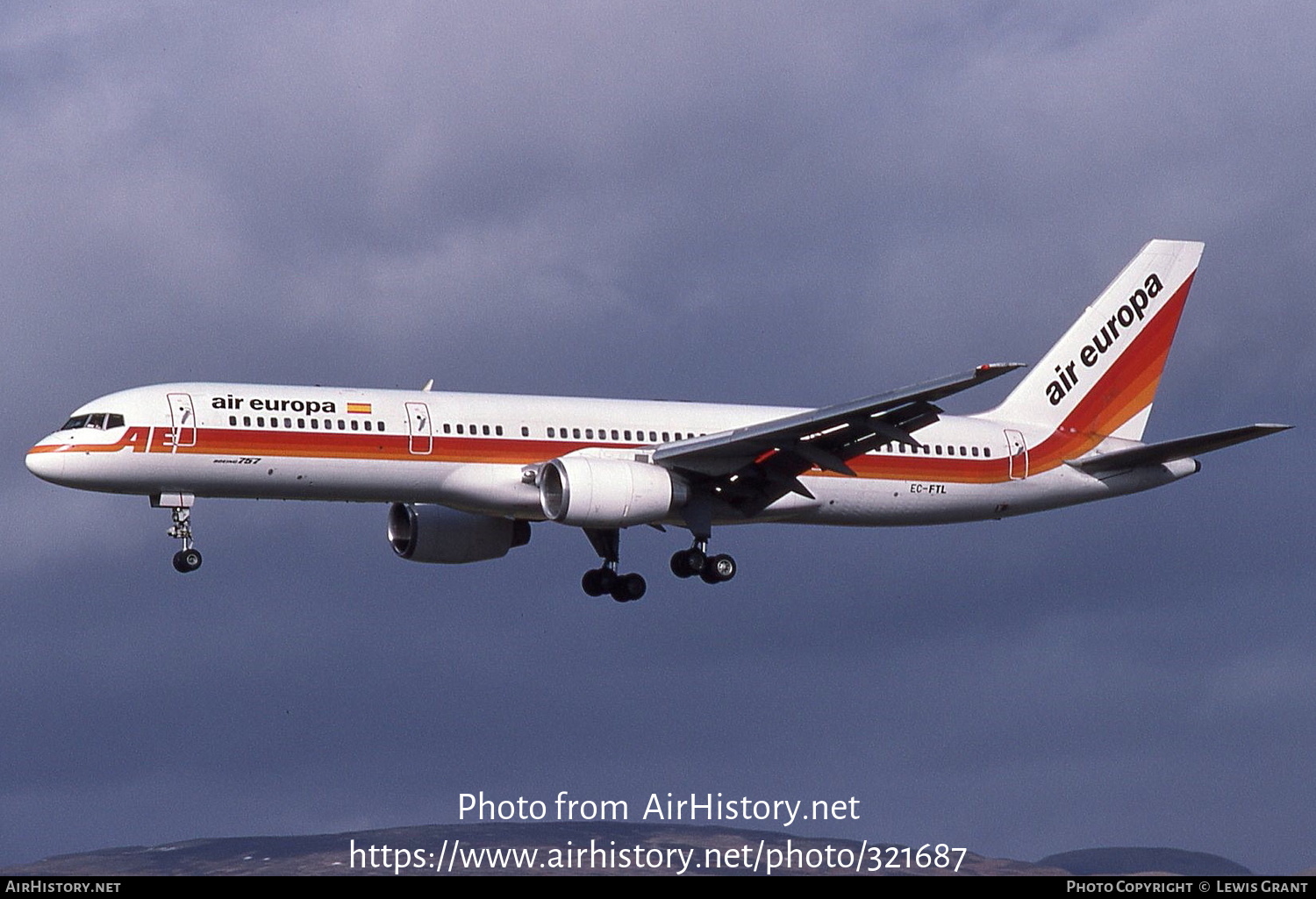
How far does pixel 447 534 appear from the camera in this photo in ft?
205

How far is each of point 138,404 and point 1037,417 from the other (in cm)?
2814

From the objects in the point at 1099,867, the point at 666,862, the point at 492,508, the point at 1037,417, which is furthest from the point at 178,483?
the point at 666,862

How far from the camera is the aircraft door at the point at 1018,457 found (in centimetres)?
6247

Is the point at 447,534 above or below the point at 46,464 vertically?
above

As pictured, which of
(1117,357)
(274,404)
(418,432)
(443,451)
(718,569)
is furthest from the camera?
(1117,357)

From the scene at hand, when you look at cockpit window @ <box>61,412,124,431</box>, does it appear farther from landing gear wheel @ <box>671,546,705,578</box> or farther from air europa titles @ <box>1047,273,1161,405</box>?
air europa titles @ <box>1047,273,1161,405</box>

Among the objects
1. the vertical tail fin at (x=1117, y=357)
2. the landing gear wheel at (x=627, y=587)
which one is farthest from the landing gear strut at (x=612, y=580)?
the vertical tail fin at (x=1117, y=357)

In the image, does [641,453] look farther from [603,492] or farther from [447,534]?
[447,534]

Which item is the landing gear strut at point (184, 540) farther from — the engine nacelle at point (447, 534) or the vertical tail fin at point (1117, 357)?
the vertical tail fin at point (1117, 357)

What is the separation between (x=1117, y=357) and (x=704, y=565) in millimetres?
16563

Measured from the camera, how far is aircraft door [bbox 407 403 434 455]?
5453 cm

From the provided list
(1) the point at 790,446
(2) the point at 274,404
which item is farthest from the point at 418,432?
(1) the point at 790,446

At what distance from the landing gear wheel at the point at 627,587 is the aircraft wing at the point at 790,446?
17.7 feet
